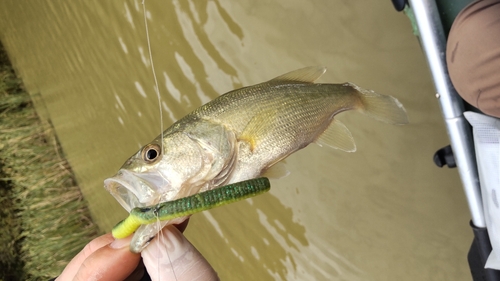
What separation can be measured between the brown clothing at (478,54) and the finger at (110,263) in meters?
1.19

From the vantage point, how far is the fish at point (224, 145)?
116 centimetres

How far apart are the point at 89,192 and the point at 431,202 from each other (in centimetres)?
321

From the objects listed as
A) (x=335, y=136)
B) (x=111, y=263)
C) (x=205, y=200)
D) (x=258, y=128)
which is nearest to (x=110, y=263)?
(x=111, y=263)

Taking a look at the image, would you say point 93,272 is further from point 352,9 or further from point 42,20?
point 42,20

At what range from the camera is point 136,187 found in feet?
3.70

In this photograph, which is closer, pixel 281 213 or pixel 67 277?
pixel 67 277

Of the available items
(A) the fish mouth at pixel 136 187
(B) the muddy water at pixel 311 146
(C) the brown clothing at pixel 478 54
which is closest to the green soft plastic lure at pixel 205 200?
(A) the fish mouth at pixel 136 187

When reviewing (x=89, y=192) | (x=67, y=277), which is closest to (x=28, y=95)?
(x=89, y=192)

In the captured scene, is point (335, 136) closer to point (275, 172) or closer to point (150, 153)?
point (275, 172)

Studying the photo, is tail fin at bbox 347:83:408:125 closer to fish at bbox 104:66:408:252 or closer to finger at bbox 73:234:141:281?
fish at bbox 104:66:408:252

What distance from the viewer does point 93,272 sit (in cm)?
129

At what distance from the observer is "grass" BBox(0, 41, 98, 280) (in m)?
3.88

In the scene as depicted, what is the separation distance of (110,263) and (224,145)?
54 centimetres

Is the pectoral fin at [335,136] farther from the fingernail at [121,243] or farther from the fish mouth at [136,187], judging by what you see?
the fingernail at [121,243]
